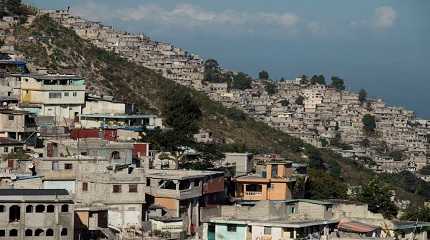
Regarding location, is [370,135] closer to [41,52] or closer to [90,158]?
[41,52]

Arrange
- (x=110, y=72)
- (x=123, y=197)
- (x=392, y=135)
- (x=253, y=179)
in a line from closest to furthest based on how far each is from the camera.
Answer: (x=123, y=197) < (x=253, y=179) < (x=110, y=72) < (x=392, y=135)

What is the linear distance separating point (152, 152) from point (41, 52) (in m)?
16.7

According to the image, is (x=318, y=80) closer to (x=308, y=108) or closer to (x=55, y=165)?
(x=308, y=108)

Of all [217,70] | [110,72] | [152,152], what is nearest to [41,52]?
[110,72]

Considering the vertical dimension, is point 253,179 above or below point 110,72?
below

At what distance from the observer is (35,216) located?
25.9 metres

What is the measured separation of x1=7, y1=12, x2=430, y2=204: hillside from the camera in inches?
2045

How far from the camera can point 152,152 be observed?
3641 centimetres

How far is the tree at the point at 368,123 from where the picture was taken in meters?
89.1

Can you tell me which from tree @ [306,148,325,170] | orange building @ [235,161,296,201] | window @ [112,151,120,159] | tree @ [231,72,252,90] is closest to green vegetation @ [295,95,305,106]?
tree @ [231,72,252,90]

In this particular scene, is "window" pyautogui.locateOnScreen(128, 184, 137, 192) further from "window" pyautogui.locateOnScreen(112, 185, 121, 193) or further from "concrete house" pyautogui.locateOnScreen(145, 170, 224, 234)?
"concrete house" pyautogui.locateOnScreen(145, 170, 224, 234)

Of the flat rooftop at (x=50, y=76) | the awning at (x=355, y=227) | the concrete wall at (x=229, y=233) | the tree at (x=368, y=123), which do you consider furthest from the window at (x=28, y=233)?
the tree at (x=368, y=123)

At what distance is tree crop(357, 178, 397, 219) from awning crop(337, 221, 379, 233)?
4708 millimetres

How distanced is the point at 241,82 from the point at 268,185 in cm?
5614
